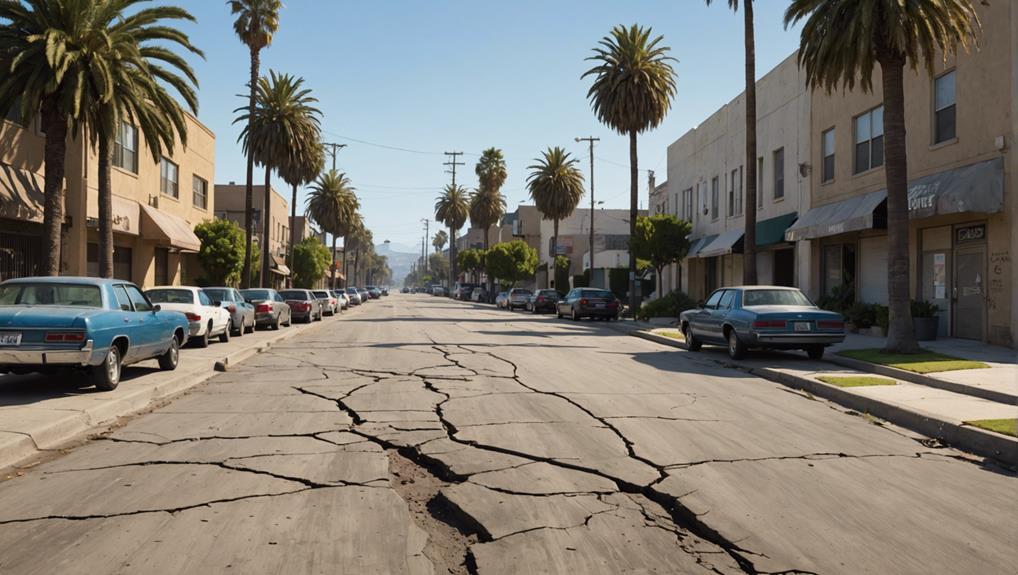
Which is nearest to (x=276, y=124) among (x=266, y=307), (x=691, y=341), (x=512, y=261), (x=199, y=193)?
(x=199, y=193)

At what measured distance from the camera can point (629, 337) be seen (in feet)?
82.0

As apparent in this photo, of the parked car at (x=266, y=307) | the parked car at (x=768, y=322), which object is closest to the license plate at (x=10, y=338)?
the parked car at (x=768, y=322)

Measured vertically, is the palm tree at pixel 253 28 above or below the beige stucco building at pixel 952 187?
above

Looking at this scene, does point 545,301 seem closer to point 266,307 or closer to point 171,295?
point 266,307

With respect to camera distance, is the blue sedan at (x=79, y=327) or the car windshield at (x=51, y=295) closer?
the blue sedan at (x=79, y=327)

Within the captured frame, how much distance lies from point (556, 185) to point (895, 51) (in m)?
45.1

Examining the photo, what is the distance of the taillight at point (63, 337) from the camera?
9695mm

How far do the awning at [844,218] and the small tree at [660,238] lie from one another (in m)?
8.42

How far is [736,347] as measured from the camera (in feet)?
53.4

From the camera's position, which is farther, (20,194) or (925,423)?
(20,194)

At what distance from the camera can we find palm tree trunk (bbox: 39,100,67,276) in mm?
18391

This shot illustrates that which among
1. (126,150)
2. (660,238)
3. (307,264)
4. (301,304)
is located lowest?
(301,304)

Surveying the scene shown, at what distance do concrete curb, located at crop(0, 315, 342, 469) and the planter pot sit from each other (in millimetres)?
16359

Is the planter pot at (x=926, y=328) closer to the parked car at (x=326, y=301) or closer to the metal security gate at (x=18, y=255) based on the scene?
the metal security gate at (x=18, y=255)
